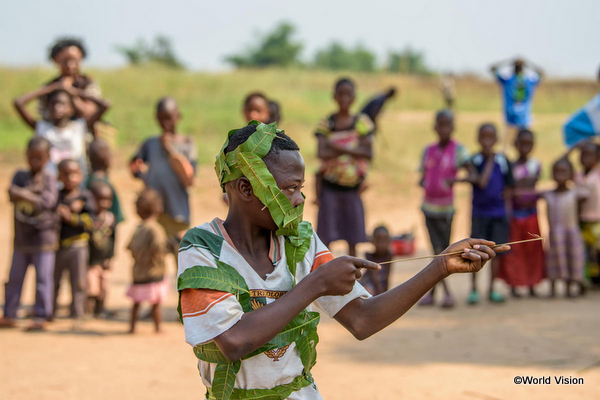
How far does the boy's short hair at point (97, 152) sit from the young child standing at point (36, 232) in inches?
36.0

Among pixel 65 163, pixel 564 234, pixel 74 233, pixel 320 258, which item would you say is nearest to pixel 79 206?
pixel 74 233

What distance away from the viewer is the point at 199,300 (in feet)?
6.84

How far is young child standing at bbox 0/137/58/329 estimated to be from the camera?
20.4 feet

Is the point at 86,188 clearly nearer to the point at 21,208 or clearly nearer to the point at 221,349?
the point at 21,208

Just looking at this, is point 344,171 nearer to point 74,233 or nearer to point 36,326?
point 74,233

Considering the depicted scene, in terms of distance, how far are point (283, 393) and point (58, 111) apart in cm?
538

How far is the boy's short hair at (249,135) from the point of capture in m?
2.25

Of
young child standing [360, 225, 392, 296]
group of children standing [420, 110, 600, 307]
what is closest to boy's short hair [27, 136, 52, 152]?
young child standing [360, 225, 392, 296]

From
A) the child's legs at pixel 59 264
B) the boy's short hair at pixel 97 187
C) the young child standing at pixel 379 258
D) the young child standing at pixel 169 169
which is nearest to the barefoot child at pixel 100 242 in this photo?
the boy's short hair at pixel 97 187

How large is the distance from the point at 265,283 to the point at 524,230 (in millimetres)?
5829

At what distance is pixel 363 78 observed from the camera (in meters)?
34.7

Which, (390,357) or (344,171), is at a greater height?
(344,171)

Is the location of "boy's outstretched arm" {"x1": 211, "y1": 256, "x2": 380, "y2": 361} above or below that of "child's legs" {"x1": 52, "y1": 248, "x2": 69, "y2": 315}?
below

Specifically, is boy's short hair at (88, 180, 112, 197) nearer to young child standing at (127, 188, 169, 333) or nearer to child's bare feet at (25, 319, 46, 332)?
young child standing at (127, 188, 169, 333)
